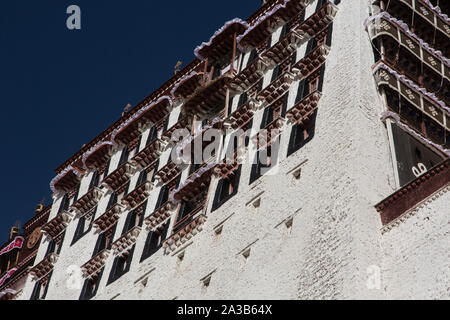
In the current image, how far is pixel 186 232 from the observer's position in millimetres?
35938

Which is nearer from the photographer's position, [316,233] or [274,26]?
[316,233]

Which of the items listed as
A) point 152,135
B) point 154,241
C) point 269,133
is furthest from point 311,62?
point 152,135

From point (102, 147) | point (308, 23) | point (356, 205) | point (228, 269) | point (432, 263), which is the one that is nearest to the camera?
point (432, 263)

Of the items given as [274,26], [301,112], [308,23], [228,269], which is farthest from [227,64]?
[228,269]

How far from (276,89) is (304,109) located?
3.10 metres

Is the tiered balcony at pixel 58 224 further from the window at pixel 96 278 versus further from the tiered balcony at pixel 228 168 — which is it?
the tiered balcony at pixel 228 168

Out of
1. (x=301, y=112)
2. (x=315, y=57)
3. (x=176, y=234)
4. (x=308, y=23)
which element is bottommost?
(x=176, y=234)

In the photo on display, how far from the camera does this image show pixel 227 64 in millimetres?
43969

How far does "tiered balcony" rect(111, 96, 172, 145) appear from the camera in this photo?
1813 inches

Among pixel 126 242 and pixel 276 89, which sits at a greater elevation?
pixel 276 89

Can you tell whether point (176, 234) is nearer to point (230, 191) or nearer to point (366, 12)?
point (230, 191)

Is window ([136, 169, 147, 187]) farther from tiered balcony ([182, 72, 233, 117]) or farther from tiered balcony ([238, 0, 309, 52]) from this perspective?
tiered balcony ([238, 0, 309, 52])

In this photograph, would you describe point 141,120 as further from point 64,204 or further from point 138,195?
point 138,195

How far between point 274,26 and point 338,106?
9.66 metres
